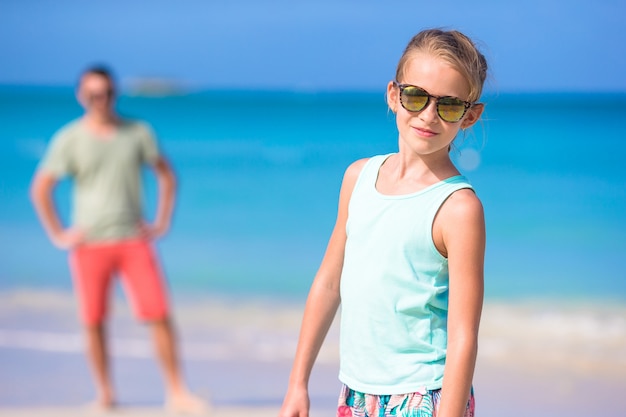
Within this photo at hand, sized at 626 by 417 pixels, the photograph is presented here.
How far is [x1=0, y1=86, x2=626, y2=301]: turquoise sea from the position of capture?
10797 millimetres

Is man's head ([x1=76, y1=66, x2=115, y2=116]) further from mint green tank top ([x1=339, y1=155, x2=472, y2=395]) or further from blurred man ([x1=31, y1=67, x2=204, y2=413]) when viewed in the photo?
mint green tank top ([x1=339, y1=155, x2=472, y2=395])

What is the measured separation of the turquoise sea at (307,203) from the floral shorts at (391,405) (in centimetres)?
63

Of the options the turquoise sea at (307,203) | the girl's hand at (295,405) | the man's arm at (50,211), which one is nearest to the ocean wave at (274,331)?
the turquoise sea at (307,203)

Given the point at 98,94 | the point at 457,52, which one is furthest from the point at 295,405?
the point at 98,94

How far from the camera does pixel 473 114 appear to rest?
2.46 meters

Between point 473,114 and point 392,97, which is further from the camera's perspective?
point 392,97

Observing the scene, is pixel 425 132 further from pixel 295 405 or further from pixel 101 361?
pixel 101 361

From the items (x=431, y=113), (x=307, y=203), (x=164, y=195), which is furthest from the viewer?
(x=307, y=203)

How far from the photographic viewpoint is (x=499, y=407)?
20.6 feet

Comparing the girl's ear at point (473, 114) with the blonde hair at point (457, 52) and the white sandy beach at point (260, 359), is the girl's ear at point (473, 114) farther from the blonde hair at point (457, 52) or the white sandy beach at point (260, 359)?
the white sandy beach at point (260, 359)

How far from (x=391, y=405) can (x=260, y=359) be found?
5021 mm

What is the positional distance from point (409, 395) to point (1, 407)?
426cm

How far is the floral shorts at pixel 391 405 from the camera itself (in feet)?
7.93

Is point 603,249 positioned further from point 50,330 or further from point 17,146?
point 17,146
